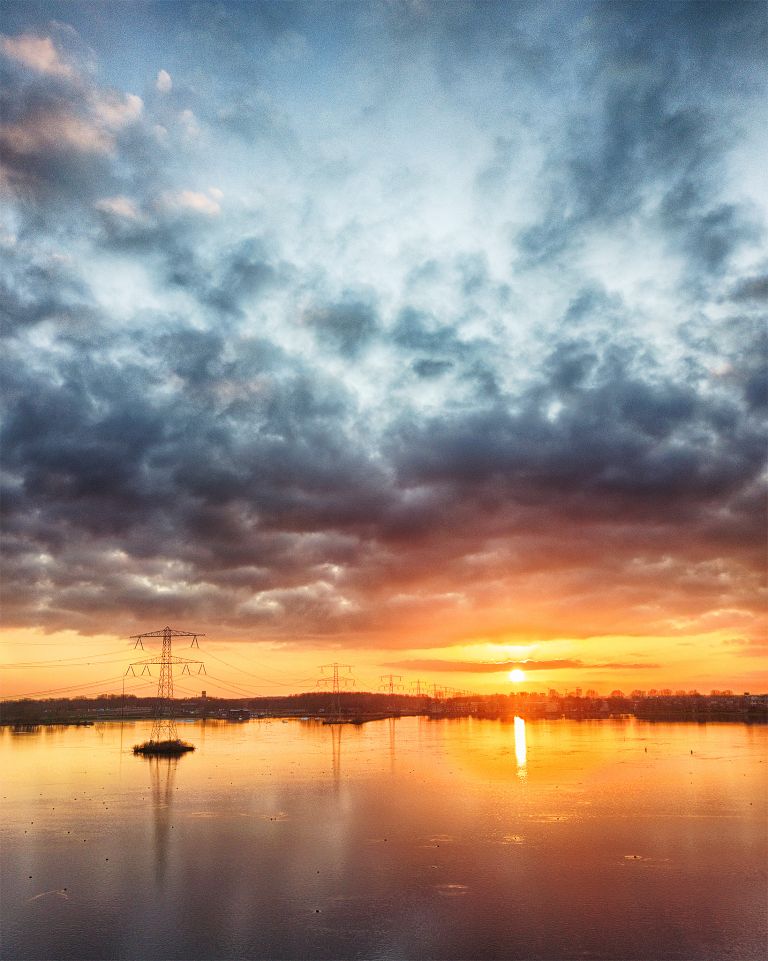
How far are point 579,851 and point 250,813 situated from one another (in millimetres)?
33216

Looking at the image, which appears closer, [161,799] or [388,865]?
[388,865]

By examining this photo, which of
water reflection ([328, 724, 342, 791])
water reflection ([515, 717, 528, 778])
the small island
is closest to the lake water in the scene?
water reflection ([515, 717, 528, 778])

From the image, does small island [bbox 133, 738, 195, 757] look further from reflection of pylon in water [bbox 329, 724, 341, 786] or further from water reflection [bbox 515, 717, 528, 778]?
water reflection [bbox 515, 717, 528, 778]

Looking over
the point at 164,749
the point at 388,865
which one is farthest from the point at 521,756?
the point at 388,865

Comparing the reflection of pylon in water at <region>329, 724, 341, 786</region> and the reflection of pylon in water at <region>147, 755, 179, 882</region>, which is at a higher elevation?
the reflection of pylon in water at <region>147, 755, 179, 882</region>

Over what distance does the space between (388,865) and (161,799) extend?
41.7 m

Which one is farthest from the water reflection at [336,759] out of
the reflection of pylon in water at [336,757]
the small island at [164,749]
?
the small island at [164,749]

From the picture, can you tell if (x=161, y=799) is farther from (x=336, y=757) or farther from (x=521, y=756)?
(x=521, y=756)

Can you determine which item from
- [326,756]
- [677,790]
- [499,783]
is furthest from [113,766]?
[677,790]

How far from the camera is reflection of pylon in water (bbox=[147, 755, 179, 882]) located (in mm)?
52094

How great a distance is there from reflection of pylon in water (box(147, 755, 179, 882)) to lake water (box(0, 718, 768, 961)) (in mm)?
350

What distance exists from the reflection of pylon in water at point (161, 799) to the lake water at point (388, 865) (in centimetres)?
35

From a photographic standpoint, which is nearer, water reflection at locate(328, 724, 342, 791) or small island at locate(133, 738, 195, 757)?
water reflection at locate(328, 724, 342, 791)

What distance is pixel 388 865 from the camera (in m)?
49.0
